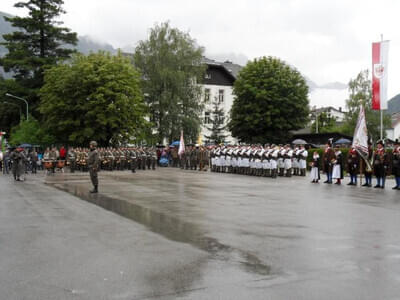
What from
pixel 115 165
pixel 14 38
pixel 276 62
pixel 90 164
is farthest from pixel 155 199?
pixel 14 38

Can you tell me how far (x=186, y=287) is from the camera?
5.73 metres

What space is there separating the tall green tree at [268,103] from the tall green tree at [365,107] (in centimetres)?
1562

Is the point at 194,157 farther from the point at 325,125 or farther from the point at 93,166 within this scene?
the point at 325,125

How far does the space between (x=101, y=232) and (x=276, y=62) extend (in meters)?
46.0

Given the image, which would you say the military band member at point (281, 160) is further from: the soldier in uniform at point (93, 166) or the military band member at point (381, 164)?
the soldier in uniform at point (93, 166)

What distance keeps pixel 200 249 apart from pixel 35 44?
51.4m

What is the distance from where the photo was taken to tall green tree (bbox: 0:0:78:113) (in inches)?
2028

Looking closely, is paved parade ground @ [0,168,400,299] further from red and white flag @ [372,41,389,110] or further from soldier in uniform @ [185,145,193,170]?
soldier in uniform @ [185,145,193,170]

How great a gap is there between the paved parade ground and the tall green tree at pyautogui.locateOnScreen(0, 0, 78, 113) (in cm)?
4061

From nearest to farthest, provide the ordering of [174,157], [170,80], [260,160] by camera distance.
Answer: [260,160]
[174,157]
[170,80]

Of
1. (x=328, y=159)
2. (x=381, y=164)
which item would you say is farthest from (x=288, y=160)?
(x=381, y=164)

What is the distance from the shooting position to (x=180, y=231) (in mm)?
9461

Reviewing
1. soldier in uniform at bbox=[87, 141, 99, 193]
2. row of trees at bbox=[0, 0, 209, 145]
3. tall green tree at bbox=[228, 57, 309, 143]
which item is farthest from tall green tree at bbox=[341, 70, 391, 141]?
soldier in uniform at bbox=[87, 141, 99, 193]

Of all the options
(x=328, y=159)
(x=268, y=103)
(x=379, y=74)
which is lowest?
(x=328, y=159)
